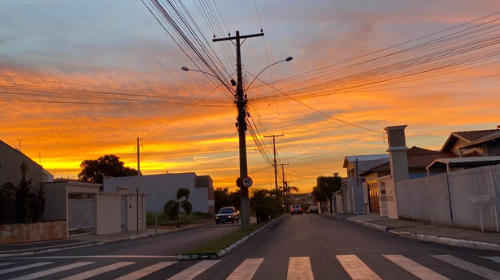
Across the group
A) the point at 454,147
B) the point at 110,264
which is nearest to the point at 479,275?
the point at 110,264

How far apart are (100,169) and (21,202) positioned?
208 feet

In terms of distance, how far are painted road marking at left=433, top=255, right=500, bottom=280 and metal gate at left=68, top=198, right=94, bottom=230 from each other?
21202mm

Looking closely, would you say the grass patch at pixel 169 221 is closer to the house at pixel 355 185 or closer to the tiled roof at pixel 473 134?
the house at pixel 355 185

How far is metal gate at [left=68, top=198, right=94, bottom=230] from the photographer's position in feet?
86.1

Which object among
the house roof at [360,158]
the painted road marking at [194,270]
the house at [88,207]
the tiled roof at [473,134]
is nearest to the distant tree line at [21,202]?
the house at [88,207]

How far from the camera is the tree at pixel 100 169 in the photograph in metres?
82.4

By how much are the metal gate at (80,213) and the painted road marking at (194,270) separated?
16.5 metres

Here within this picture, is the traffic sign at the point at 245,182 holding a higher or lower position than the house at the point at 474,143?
lower

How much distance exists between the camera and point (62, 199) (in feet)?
81.4

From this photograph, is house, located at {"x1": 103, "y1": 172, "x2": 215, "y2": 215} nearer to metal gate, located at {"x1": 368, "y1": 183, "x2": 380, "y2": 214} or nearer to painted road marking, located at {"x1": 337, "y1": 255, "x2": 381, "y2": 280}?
metal gate, located at {"x1": 368, "y1": 183, "x2": 380, "y2": 214}

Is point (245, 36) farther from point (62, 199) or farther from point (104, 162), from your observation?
point (104, 162)

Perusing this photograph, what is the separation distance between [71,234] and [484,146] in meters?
25.4

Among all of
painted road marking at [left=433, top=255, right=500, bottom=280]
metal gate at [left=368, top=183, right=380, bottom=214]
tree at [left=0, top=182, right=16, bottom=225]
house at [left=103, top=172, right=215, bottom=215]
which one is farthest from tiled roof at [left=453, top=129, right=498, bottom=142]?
house at [left=103, top=172, right=215, bottom=215]

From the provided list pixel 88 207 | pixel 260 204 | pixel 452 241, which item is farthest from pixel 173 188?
pixel 452 241
